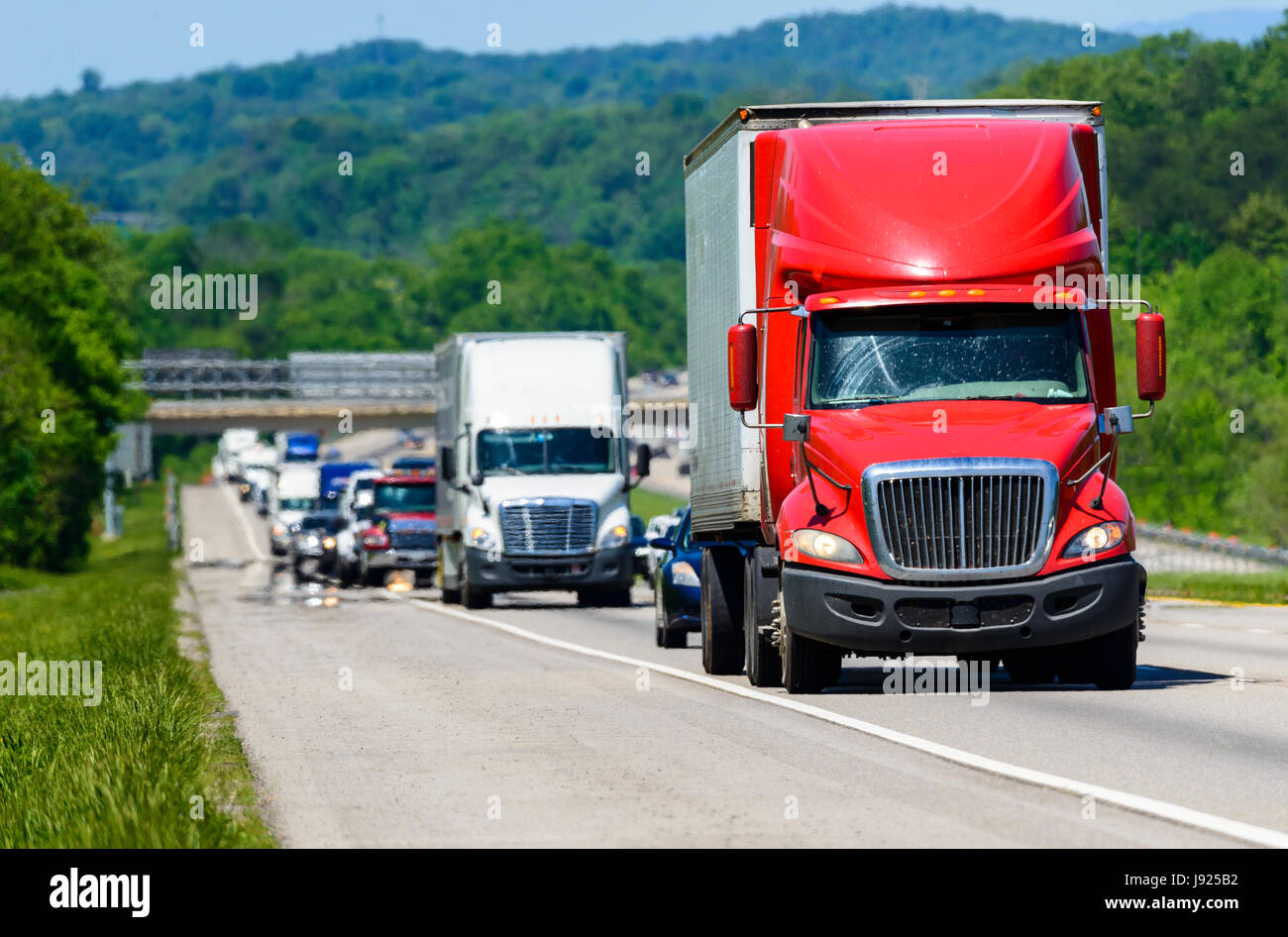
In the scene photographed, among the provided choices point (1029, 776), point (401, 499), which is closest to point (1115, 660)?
point (1029, 776)

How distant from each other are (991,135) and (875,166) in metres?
0.88

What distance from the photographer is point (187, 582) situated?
5272 centimetres

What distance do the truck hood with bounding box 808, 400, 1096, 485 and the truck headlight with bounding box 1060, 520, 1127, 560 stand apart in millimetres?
426

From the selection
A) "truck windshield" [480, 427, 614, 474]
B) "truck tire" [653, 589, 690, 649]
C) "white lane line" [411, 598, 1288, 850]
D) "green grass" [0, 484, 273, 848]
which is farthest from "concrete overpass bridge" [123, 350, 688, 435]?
"white lane line" [411, 598, 1288, 850]

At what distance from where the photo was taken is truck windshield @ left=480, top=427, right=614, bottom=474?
34656mm

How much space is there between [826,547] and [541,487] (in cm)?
1969

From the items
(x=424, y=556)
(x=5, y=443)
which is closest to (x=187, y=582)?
(x=424, y=556)

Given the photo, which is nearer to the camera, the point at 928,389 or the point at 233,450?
the point at 928,389

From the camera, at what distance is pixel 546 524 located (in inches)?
1373

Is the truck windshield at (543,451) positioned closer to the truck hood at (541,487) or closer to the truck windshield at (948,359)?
the truck hood at (541,487)

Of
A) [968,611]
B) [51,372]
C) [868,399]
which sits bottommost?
[968,611]

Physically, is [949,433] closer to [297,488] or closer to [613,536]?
[613,536]

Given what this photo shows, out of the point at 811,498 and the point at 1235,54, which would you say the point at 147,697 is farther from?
the point at 1235,54

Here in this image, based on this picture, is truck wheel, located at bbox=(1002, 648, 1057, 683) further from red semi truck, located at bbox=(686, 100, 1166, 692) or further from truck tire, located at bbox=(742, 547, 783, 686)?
truck tire, located at bbox=(742, 547, 783, 686)
